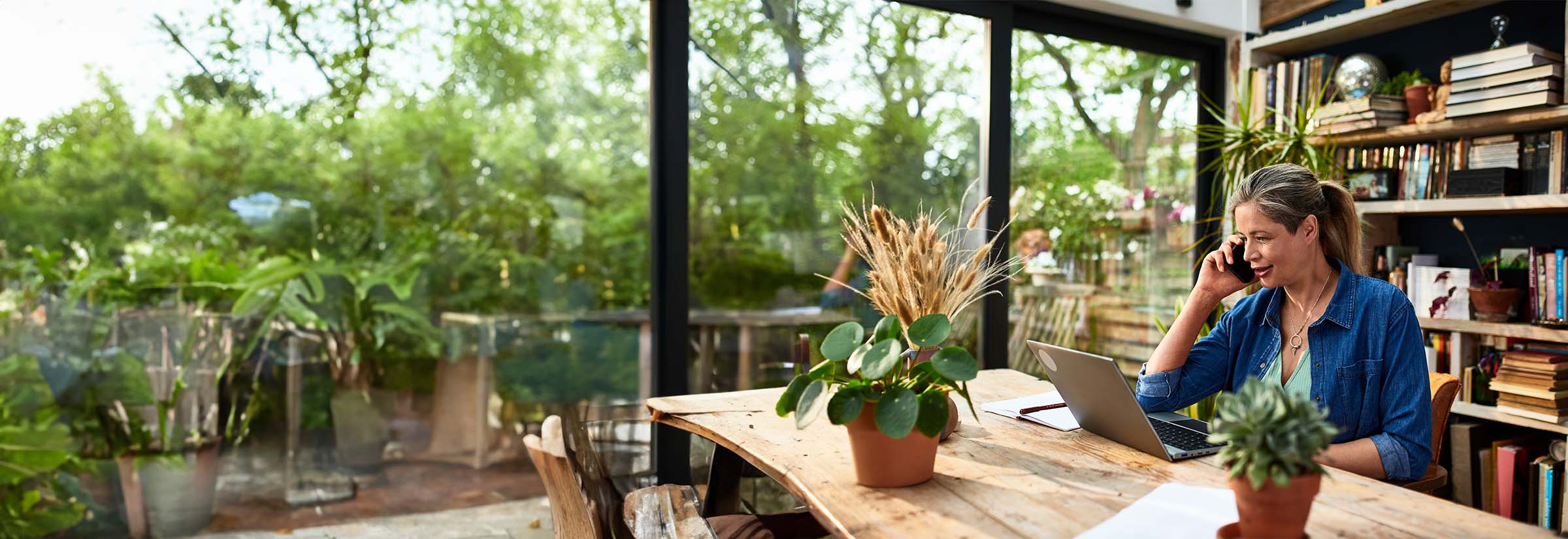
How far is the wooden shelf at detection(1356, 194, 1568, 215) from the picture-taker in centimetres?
291

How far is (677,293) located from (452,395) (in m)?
1.05

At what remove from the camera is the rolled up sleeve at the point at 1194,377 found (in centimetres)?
207

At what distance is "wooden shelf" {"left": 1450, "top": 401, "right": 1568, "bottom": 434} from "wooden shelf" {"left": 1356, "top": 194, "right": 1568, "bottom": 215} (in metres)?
0.65

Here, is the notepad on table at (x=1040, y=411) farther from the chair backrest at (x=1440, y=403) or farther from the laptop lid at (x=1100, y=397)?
the chair backrest at (x=1440, y=403)

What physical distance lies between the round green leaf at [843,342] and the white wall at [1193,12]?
260cm

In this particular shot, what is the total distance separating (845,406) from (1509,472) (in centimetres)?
288

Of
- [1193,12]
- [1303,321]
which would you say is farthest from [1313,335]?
[1193,12]

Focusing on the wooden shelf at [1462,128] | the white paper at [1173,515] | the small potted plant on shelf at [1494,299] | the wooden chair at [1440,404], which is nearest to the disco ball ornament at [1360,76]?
the wooden shelf at [1462,128]

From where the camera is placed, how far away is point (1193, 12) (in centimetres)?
385

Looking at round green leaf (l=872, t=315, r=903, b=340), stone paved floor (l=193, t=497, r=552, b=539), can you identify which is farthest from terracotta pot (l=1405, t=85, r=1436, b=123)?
stone paved floor (l=193, t=497, r=552, b=539)

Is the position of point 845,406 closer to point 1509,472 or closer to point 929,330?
point 929,330

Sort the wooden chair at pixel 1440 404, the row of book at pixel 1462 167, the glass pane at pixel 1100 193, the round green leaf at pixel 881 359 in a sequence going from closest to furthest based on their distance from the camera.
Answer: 1. the round green leaf at pixel 881 359
2. the wooden chair at pixel 1440 404
3. the row of book at pixel 1462 167
4. the glass pane at pixel 1100 193

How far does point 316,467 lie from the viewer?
3305mm

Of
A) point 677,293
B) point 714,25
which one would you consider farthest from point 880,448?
point 714,25
